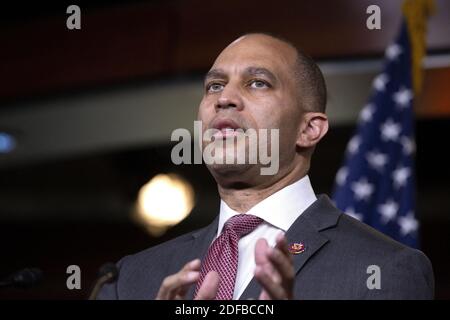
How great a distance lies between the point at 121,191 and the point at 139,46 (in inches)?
82.6

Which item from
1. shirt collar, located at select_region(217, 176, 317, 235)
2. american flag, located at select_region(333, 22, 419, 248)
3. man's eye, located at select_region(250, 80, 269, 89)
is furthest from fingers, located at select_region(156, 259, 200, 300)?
american flag, located at select_region(333, 22, 419, 248)

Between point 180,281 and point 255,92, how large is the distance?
0.52 meters

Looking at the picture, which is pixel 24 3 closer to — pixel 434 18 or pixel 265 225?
pixel 434 18

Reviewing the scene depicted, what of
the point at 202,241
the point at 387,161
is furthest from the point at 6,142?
the point at 202,241

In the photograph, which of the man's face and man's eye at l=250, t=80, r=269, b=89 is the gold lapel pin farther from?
man's eye at l=250, t=80, r=269, b=89

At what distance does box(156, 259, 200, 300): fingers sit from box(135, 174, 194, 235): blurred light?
14.4ft

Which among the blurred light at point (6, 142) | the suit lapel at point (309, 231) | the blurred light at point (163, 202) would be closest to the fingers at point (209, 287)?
the suit lapel at point (309, 231)

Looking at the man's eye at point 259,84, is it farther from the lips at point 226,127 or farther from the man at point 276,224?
the lips at point 226,127

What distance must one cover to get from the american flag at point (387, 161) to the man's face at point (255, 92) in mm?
1194

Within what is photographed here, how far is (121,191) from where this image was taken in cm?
621

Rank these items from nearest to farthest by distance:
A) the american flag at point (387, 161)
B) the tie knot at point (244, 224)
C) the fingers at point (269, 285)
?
the fingers at point (269, 285), the tie knot at point (244, 224), the american flag at point (387, 161)

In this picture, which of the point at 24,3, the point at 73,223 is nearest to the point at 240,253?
the point at 24,3

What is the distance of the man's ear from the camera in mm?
1728

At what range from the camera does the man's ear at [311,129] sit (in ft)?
5.67
